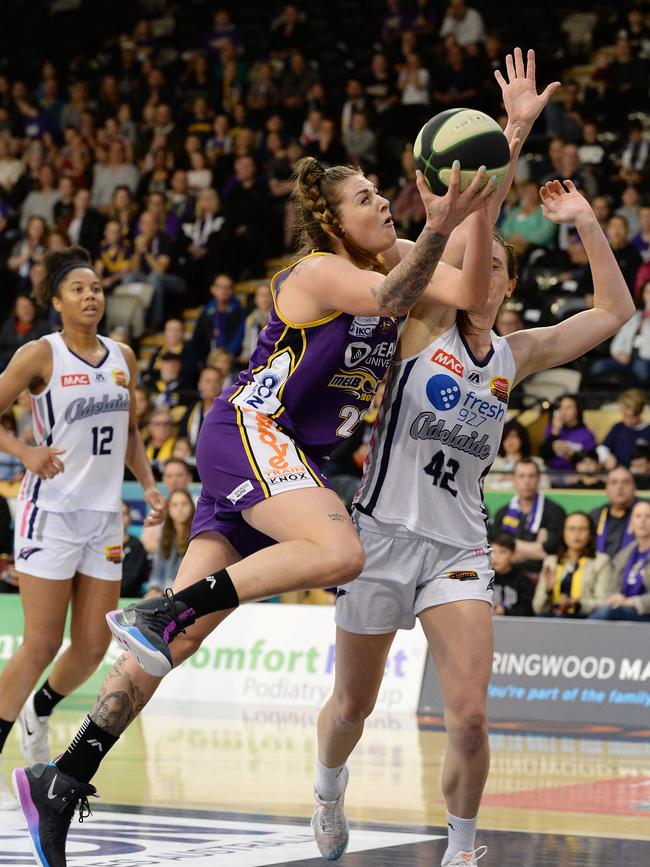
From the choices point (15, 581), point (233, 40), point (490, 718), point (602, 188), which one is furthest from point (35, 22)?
point (490, 718)

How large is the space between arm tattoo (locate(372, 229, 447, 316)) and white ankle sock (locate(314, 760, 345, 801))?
1.90 metres

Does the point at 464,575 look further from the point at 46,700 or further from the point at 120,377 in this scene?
the point at 46,700

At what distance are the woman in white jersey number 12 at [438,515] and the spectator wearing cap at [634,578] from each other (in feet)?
17.0

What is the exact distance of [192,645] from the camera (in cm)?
480

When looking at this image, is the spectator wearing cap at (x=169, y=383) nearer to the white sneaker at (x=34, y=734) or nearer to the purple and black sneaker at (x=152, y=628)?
the white sneaker at (x=34, y=734)

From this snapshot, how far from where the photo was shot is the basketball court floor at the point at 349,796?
5418mm

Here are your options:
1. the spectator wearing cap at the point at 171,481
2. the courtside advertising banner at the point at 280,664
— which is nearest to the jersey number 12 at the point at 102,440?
the courtside advertising banner at the point at 280,664

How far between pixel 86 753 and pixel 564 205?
102 inches

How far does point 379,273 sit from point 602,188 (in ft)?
35.3

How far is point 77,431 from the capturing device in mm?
6773

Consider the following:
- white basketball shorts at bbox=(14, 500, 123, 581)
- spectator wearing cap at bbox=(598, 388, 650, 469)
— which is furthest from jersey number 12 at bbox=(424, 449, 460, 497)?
spectator wearing cap at bbox=(598, 388, 650, 469)

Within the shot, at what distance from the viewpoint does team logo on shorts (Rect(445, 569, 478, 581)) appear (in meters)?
4.95

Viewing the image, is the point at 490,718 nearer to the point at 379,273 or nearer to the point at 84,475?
the point at 84,475

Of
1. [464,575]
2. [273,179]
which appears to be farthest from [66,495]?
[273,179]
